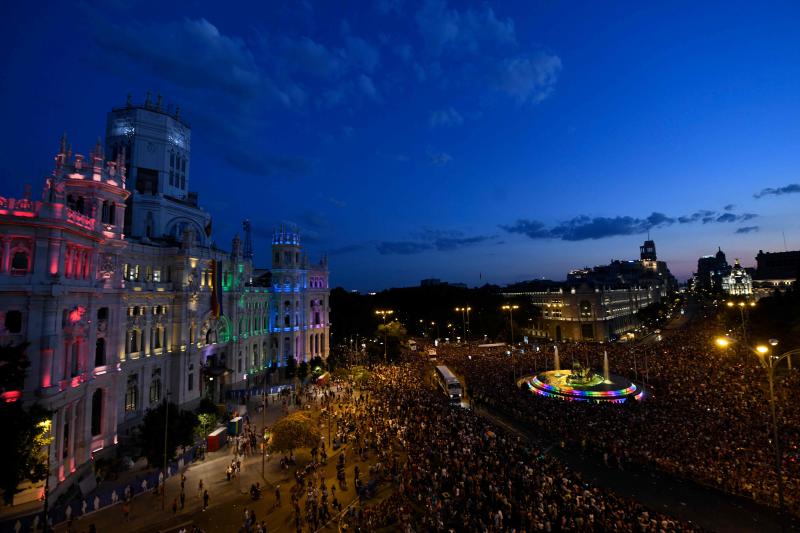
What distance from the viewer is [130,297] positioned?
3312cm

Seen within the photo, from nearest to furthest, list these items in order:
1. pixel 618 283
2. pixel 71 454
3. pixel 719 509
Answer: pixel 719 509 < pixel 71 454 < pixel 618 283

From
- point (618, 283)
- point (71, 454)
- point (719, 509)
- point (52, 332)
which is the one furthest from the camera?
point (618, 283)

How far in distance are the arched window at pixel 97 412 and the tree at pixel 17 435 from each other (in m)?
8.90

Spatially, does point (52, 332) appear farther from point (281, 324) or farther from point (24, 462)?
Answer: point (281, 324)

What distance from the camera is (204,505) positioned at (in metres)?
21.8

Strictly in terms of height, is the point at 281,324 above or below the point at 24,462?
above

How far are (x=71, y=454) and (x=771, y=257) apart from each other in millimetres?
263057

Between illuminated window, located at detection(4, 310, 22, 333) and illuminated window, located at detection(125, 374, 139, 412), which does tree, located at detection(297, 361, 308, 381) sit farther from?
illuminated window, located at detection(4, 310, 22, 333)

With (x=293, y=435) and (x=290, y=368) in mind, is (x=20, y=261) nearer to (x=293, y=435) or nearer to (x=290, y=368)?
(x=293, y=435)

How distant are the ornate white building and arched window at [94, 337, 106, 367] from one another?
0.07m

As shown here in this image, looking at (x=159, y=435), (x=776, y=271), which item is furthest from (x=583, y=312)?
(x=776, y=271)

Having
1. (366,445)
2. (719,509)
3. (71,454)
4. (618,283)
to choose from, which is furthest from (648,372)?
(618,283)

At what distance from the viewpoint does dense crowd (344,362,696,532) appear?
54.7 feet

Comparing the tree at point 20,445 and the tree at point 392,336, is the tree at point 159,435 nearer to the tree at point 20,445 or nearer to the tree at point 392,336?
the tree at point 20,445
